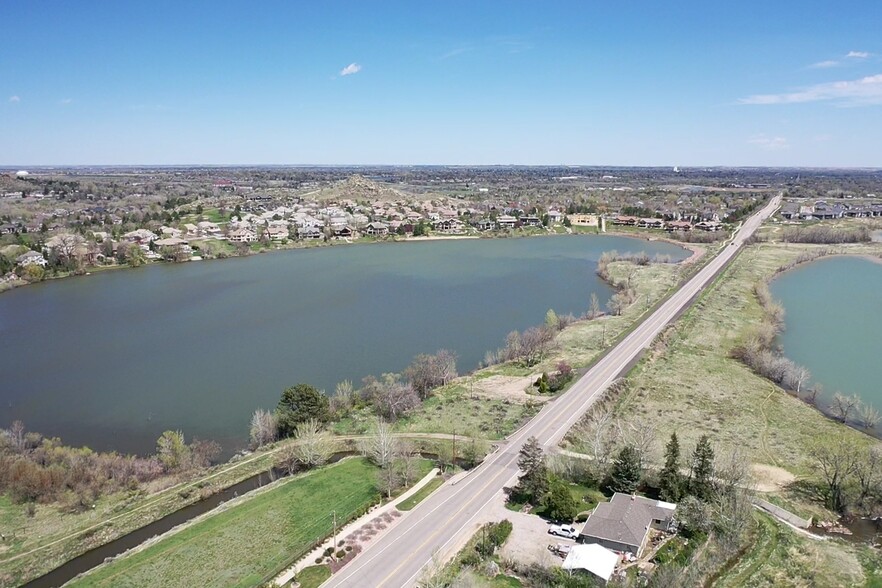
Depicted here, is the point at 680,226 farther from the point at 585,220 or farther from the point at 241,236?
the point at 241,236

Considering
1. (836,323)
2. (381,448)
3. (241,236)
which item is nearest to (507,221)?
(241,236)

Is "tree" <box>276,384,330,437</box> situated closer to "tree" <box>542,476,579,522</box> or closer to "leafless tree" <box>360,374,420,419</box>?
"leafless tree" <box>360,374,420,419</box>

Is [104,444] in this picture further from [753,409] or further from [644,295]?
[644,295]

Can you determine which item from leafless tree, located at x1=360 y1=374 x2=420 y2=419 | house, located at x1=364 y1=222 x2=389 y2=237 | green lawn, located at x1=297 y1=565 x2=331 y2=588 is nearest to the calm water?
leafless tree, located at x1=360 y1=374 x2=420 y2=419

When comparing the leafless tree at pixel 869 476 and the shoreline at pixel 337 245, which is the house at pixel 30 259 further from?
the leafless tree at pixel 869 476

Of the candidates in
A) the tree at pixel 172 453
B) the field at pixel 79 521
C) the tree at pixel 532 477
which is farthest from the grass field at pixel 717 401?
the tree at pixel 172 453

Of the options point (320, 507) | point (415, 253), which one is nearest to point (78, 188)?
point (415, 253)

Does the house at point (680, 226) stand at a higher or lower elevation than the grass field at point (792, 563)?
higher
